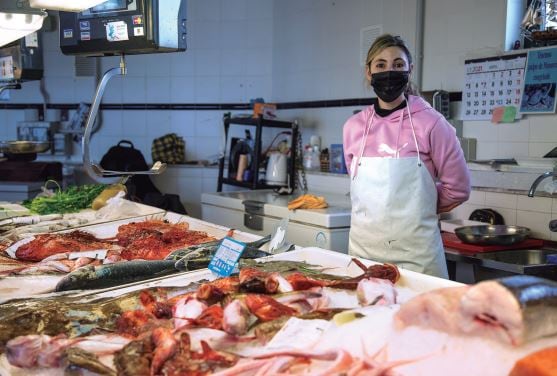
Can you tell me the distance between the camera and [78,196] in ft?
14.2

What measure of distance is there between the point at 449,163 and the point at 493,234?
1.01 metres

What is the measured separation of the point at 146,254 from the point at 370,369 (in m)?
1.68

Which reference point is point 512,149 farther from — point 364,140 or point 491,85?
point 364,140

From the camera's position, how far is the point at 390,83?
2975 mm

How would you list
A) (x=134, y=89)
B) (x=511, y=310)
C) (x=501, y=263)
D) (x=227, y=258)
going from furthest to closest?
1. (x=134, y=89)
2. (x=501, y=263)
3. (x=227, y=258)
4. (x=511, y=310)

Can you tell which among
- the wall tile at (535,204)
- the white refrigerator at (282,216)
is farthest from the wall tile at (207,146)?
the wall tile at (535,204)

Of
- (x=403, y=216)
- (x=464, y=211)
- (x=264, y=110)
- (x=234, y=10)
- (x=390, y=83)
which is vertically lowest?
(x=464, y=211)

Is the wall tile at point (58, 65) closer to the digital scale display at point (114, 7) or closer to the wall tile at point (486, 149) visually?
the digital scale display at point (114, 7)

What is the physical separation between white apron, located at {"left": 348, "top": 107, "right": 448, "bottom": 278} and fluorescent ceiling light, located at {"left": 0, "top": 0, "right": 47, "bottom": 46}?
1.69 meters

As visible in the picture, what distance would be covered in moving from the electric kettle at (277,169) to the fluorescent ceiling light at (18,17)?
307cm

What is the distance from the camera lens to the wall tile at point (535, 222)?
12.6ft

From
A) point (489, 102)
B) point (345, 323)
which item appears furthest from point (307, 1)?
point (345, 323)

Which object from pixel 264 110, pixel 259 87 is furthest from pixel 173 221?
pixel 259 87

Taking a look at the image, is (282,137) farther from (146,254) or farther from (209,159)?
(146,254)
